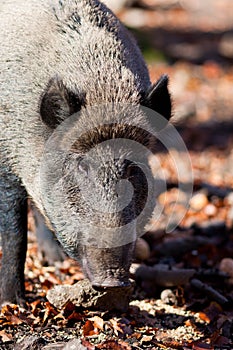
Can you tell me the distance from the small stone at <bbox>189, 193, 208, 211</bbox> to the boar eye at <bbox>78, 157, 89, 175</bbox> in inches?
135

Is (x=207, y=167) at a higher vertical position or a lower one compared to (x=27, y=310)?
higher

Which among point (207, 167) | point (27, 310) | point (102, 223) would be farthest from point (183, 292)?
point (207, 167)

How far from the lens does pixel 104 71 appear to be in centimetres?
473

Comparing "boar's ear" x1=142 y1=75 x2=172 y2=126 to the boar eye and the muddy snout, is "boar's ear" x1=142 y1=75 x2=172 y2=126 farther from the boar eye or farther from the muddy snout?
the muddy snout

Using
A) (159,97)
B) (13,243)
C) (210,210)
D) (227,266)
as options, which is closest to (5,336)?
(13,243)

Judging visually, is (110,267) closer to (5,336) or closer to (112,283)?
(112,283)

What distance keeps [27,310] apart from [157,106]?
1779 millimetres

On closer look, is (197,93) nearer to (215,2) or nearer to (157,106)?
(157,106)

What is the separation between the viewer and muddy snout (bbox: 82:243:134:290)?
4219 millimetres

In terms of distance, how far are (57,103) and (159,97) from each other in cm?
74

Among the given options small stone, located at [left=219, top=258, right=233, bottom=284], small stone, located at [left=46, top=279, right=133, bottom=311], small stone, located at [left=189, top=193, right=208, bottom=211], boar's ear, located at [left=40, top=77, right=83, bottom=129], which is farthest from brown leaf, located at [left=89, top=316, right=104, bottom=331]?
small stone, located at [left=189, top=193, right=208, bottom=211]

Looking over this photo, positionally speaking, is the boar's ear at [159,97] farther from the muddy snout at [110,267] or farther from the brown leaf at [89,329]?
the brown leaf at [89,329]

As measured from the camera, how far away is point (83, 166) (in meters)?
4.55

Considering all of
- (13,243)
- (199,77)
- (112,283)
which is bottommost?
(112,283)
